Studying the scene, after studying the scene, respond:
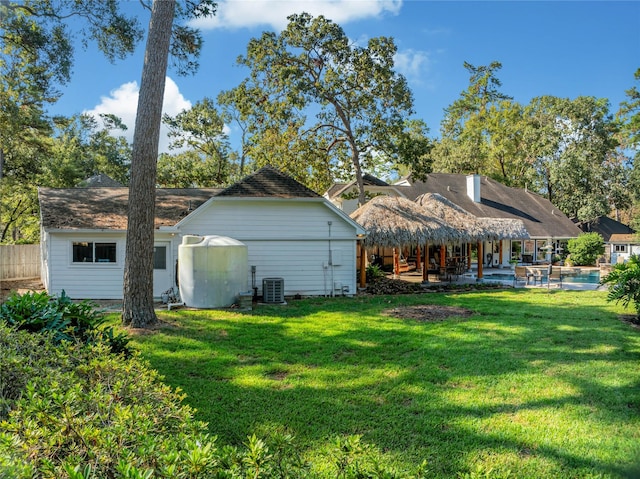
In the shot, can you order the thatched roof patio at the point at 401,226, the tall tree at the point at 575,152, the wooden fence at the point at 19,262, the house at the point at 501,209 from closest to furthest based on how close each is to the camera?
the thatched roof patio at the point at 401,226 < the wooden fence at the point at 19,262 < the house at the point at 501,209 < the tall tree at the point at 575,152

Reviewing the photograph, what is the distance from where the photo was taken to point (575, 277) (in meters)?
22.0

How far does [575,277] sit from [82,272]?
24.0 metres

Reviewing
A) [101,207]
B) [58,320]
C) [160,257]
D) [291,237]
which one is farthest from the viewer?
[101,207]

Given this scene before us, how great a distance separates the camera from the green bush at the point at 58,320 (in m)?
4.88

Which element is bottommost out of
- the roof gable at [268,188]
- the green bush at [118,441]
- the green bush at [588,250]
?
the green bush at [118,441]

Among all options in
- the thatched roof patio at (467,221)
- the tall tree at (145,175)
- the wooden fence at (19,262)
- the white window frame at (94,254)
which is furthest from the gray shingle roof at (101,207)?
the thatched roof patio at (467,221)

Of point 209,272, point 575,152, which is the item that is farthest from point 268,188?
point 575,152

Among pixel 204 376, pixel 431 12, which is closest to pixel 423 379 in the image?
pixel 204 376

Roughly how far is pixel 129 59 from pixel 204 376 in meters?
11.7

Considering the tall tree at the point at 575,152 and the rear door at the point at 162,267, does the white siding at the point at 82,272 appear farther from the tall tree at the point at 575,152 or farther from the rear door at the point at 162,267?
the tall tree at the point at 575,152

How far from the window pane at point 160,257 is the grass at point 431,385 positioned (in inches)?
167

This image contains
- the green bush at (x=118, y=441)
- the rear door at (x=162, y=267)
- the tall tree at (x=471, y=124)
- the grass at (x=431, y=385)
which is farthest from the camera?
→ the tall tree at (x=471, y=124)

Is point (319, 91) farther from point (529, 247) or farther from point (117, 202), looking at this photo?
point (529, 247)

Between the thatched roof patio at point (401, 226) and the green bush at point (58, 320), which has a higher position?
the thatched roof patio at point (401, 226)
